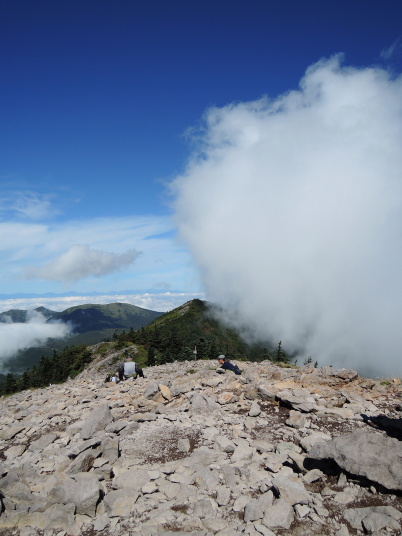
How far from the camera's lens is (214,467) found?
10.8 metres

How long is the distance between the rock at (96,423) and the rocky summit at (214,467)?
56 millimetres

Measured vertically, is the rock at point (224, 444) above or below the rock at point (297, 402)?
below

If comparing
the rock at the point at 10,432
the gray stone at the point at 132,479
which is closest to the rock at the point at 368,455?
the gray stone at the point at 132,479

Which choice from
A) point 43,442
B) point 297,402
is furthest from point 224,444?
point 43,442

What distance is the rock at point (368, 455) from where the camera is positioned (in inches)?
345

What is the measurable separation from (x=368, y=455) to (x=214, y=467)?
16.1 ft

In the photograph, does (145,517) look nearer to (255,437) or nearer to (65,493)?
(65,493)

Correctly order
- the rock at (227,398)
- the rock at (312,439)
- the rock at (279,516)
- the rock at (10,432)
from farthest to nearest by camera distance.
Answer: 1. the rock at (227,398)
2. the rock at (10,432)
3. the rock at (312,439)
4. the rock at (279,516)

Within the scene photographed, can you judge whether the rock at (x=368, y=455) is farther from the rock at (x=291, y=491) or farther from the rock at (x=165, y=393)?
the rock at (x=165, y=393)

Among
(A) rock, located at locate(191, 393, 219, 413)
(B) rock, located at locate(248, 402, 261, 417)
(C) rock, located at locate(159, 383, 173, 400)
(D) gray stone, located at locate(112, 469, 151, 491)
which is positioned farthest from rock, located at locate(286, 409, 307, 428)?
(C) rock, located at locate(159, 383, 173, 400)

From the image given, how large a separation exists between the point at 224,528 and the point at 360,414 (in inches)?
364

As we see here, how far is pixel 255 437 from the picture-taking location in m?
13.2

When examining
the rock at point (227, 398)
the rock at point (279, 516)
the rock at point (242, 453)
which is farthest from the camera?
the rock at point (227, 398)

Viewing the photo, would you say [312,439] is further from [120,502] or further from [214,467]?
[120,502]
